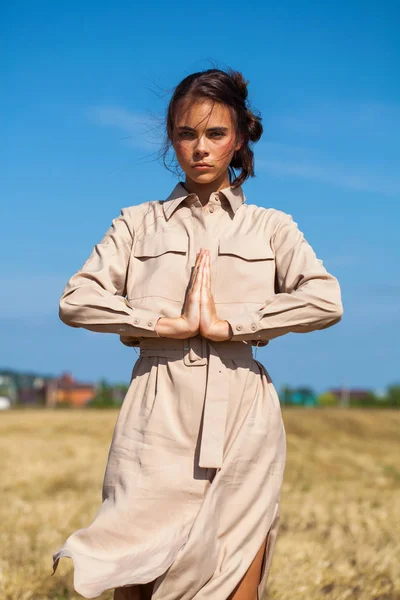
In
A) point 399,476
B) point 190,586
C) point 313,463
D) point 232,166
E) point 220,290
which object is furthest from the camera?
point 313,463

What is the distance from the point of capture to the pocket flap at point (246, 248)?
3.99 meters

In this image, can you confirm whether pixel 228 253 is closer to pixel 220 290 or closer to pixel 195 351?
pixel 220 290

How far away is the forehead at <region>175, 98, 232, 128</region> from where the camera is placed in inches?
156

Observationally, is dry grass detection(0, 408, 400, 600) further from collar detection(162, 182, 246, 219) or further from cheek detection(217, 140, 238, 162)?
cheek detection(217, 140, 238, 162)

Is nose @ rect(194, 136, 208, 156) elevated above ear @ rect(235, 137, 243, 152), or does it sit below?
below

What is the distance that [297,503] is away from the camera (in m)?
11.1

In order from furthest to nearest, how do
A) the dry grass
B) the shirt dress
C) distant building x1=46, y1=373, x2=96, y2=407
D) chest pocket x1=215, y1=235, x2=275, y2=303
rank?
distant building x1=46, y1=373, x2=96, y2=407 → the dry grass → chest pocket x1=215, y1=235, x2=275, y2=303 → the shirt dress

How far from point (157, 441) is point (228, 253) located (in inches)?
30.2

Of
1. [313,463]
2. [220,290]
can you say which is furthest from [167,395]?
[313,463]

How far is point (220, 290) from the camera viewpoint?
397 centimetres

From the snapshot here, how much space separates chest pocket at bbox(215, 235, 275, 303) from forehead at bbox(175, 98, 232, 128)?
462 mm

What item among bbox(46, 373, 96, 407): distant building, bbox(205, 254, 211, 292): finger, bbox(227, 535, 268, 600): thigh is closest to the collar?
bbox(205, 254, 211, 292): finger

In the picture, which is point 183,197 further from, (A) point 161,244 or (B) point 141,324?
(B) point 141,324

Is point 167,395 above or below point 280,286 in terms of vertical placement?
below
